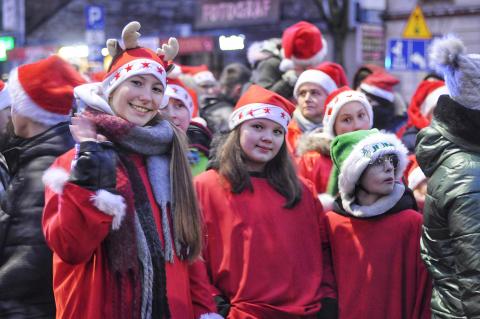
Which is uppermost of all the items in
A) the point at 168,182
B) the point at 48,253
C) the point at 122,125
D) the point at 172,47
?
the point at 172,47

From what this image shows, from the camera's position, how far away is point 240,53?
1008 inches

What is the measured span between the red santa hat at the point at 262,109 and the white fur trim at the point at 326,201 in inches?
21.7

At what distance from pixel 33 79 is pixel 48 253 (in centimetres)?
86

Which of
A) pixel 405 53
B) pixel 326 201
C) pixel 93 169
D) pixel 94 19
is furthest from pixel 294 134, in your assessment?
pixel 94 19

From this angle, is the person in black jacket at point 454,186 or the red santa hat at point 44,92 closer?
the person in black jacket at point 454,186

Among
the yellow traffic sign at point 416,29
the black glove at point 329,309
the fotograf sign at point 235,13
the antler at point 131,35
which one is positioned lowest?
the black glove at point 329,309

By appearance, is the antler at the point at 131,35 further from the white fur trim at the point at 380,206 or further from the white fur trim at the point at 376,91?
the white fur trim at the point at 376,91

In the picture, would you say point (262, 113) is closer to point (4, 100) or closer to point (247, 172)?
point (247, 172)

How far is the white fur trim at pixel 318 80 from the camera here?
6.82m

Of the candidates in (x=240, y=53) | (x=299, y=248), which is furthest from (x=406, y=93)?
(x=299, y=248)

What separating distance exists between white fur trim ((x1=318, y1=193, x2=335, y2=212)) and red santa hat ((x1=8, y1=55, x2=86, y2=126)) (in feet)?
5.53

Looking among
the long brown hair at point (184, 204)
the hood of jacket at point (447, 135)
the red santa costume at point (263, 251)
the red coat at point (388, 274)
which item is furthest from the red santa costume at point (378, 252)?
the long brown hair at point (184, 204)

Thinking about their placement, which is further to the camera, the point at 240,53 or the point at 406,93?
the point at 240,53

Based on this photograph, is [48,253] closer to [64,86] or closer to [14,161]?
[14,161]
